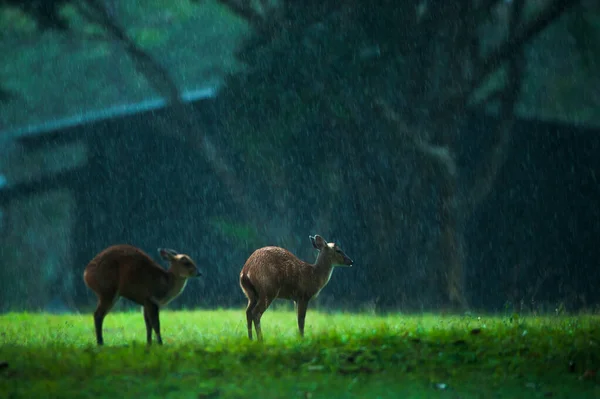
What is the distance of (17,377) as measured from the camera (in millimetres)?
9234

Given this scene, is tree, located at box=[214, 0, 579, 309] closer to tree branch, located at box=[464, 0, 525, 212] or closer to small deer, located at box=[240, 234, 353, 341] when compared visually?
tree branch, located at box=[464, 0, 525, 212]

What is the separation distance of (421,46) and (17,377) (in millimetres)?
13780

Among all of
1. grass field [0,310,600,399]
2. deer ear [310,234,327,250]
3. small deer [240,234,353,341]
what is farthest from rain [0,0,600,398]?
grass field [0,310,600,399]

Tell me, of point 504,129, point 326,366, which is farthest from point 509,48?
point 326,366

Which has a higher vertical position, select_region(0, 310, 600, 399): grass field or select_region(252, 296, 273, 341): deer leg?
select_region(252, 296, 273, 341): deer leg

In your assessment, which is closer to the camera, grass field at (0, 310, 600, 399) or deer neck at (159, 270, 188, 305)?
grass field at (0, 310, 600, 399)

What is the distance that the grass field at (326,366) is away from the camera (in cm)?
866

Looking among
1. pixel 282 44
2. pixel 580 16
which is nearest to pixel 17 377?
pixel 282 44

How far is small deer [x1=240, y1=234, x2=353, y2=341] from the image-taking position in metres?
12.2

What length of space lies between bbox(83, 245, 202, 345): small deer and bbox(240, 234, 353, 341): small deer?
1054mm

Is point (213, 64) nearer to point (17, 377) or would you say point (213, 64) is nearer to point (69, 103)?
point (69, 103)

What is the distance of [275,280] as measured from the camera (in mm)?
12320

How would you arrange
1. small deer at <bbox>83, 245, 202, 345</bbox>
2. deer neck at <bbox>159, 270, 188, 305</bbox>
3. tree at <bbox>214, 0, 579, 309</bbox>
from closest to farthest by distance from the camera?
1. small deer at <bbox>83, 245, 202, 345</bbox>
2. deer neck at <bbox>159, 270, 188, 305</bbox>
3. tree at <bbox>214, 0, 579, 309</bbox>

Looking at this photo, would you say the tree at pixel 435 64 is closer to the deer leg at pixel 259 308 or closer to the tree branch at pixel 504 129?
the tree branch at pixel 504 129
